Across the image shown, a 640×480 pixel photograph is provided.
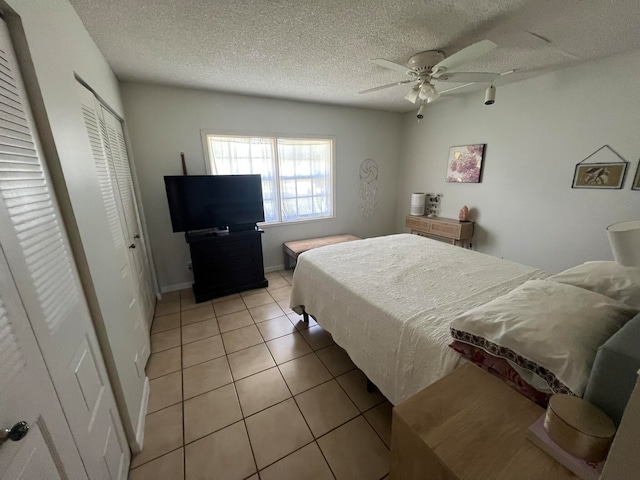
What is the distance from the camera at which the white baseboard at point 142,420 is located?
1362 mm

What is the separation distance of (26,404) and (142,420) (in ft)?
3.79

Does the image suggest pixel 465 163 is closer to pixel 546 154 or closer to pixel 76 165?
pixel 546 154

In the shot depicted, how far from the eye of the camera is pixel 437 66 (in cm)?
188

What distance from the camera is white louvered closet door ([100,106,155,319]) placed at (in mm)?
2025

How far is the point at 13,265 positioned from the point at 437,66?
254 cm

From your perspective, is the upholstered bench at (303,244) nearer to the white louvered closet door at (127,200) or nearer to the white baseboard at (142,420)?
the white louvered closet door at (127,200)

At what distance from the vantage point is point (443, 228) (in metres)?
3.68

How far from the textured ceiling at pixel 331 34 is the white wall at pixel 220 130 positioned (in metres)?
0.34

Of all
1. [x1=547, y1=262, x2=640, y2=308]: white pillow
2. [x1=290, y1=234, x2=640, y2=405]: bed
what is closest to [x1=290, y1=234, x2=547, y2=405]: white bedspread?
[x1=290, y1=234, x2=640, y2=405]: bed

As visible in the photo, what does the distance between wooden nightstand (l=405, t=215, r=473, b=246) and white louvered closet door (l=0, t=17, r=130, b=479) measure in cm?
386

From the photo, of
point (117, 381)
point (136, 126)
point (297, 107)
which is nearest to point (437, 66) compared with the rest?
point (297, 107)

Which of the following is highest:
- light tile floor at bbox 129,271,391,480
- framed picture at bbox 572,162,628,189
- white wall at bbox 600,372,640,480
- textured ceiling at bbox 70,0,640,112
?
textured ceiling at bbox 70,0,640,112

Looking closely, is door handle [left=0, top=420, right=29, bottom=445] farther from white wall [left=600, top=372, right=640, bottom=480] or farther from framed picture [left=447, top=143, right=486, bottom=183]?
framed picture [left=447, top=143, right=486, bottom=183]

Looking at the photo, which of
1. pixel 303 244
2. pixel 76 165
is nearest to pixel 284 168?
pixel 303 244
